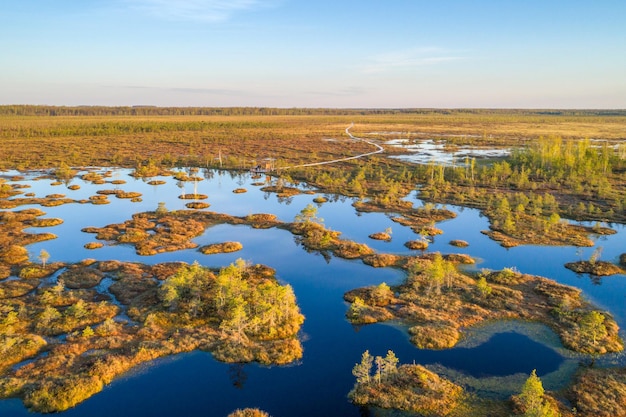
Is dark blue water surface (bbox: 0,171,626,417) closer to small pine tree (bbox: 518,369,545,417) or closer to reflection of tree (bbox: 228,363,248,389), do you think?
reflection of tree (bbox: 228,363,248,389)

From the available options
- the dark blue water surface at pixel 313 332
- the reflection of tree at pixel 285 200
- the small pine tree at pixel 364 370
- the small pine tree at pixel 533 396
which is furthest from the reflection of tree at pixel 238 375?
the reflection of tree at pixel 285 200

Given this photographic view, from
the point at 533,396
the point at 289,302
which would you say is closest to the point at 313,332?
the point at 289,302

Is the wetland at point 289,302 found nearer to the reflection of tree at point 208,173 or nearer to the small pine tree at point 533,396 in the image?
the small pine tree at point 533,396

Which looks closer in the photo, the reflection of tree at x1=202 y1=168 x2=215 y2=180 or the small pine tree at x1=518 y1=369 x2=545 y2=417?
the small pine tree at x1=518 y1=369 x2=545 y2=417

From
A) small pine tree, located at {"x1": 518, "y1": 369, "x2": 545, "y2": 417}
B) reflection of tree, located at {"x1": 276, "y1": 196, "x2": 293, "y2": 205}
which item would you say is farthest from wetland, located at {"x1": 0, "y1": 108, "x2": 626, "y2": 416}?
reflection of tree, located at {"x1": 276, "y1": 196, "x2": 293, "y2": 205}

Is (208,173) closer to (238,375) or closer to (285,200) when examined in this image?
(285,200)

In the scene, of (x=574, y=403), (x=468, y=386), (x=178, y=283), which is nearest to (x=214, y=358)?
(x=178, y=283)
